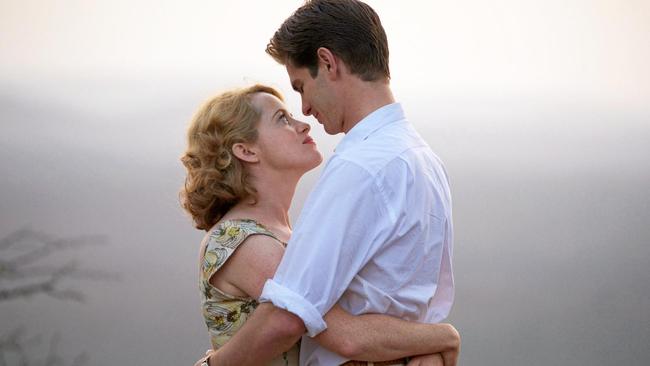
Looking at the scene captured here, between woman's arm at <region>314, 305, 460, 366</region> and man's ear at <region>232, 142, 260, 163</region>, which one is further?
man's ear at <region>232, 142, 260, 163</region>

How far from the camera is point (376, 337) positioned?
1.70 m

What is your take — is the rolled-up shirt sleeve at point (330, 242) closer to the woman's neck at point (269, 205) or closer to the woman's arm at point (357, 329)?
the woman's arm at point (357, 329)

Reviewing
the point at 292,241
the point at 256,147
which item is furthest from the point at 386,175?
the point at 256,147

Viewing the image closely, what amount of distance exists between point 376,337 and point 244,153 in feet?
1.96

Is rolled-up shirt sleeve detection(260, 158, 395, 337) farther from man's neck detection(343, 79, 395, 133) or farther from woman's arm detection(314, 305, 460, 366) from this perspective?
man's neck detection(343, 79, 395, 133)

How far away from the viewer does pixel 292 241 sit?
1.63 meters

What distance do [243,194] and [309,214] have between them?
0.47 m

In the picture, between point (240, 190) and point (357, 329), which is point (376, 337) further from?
point (240, 190)

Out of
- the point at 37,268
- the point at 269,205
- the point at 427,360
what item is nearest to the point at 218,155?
the point at 269,205

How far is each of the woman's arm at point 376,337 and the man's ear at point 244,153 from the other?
1.71 ft

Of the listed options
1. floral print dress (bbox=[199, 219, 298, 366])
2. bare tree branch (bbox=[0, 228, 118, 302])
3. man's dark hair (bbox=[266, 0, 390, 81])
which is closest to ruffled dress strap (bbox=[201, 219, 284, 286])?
floral print dress (bbox=[199, 219, 298, 366])

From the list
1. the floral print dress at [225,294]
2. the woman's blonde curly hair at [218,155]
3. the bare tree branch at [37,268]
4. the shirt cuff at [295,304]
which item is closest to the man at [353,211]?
the shirt cuff at [295,304]

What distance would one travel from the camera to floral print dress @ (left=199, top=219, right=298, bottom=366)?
1947 mm

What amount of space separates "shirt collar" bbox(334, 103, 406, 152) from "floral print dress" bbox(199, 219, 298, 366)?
1.09 ft
